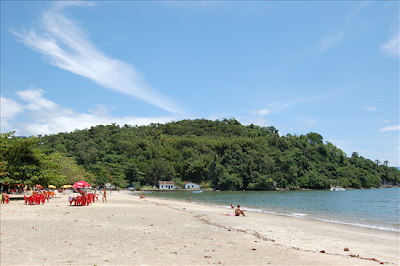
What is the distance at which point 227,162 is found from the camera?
110 meters

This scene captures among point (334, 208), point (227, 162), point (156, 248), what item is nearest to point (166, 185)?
point (227, 162)

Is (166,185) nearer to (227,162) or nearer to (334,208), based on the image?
(227,162)

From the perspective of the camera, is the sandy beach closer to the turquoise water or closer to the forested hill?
the turquoise water

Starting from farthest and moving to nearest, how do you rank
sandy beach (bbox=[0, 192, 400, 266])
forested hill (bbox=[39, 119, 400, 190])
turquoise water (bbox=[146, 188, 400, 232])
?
forested hill (bbox=[39, 119, 400, 190])
turquoise water (bbox=[146, 188, 400, 232])
sandy beach (bbox=[0, 192, 400, 266])

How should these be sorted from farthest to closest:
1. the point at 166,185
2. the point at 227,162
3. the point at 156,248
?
the point at 227,162, the point at 166,185, the point at 156,248

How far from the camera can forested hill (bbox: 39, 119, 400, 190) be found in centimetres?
9994

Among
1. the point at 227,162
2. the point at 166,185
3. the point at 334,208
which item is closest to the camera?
the point at 334,208

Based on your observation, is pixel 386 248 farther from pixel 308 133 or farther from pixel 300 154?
pixel 308 133

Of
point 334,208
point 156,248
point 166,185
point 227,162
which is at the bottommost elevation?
point 166,185

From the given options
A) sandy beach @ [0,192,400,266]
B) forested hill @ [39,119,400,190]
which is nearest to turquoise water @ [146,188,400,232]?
sandy beach @ [0,192,400,266]

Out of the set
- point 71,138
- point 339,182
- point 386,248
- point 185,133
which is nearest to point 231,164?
point 339,182

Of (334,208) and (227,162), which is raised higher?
(227,162)

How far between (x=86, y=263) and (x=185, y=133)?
486 ft

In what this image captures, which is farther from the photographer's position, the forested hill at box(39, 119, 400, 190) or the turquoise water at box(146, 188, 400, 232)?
the forested hill at box(39, 119, 400, 190)
